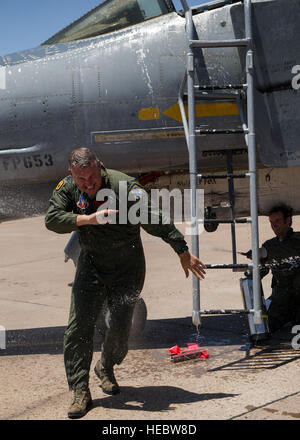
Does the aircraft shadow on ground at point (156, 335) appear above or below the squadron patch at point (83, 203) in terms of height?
below

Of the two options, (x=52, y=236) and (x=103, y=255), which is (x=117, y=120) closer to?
(x=103, y=255)

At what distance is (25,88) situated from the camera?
5.61m

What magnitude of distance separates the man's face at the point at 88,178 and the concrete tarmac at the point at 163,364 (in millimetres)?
1455

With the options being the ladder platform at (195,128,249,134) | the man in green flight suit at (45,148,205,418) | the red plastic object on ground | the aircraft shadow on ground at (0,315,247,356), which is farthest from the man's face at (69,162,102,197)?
the aircraft shadow on ground at (0,315,247,356)

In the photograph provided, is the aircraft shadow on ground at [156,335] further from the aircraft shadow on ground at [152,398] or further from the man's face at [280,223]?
the aircraft shadow on ground at [152,398]

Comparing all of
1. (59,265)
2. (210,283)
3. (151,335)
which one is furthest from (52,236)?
(151,335)

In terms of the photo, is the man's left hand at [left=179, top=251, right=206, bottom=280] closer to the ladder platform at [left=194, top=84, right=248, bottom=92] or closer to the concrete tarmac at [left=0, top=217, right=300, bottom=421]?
the concrete tarmac at [left=0, top=217, right=300, bottom=421]

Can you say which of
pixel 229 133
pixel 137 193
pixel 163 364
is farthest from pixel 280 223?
pixel 137 193

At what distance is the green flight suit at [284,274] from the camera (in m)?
5.90

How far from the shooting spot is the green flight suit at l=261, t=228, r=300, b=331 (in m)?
5.90

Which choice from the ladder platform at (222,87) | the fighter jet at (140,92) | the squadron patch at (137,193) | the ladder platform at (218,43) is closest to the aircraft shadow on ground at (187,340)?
the fighter jet at (140,92)

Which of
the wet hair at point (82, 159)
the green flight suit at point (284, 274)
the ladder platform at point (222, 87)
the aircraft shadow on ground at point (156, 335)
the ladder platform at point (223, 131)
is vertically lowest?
the aircraft shadow on ground at point (156, 335)

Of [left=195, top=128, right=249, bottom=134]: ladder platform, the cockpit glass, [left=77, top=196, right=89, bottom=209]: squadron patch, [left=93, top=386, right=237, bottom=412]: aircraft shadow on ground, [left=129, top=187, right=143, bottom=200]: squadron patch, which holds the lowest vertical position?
[left=93, top=386, right=237, bottom=412]: aircraft shadow on ground

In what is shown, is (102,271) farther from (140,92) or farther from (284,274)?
(284,274)
